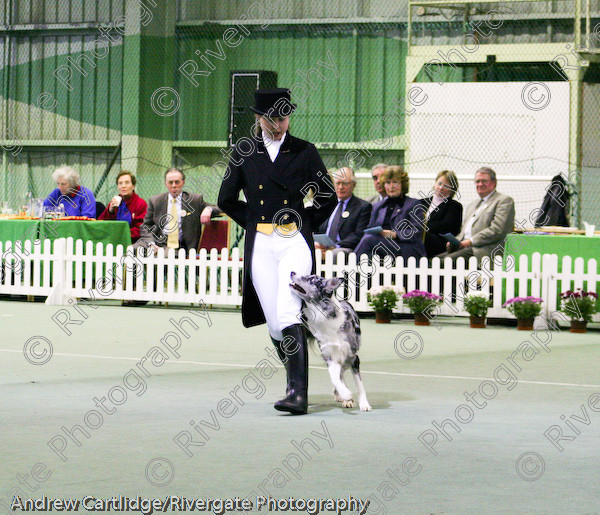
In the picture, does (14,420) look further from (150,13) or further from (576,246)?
(150,13)

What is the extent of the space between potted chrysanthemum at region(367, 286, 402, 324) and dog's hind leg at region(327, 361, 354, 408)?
5448 millimetres

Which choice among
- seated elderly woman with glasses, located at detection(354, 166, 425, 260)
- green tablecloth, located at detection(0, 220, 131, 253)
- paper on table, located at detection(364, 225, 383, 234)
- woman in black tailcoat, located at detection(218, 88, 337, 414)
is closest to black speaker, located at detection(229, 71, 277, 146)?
green tablecloth, located at detection(0, 220, 131, 253)

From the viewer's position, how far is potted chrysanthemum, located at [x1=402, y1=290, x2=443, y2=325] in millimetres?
11492

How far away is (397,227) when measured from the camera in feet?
39.9

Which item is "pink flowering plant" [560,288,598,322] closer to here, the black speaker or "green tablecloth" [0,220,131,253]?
"green tablecloth" [0,220,131,253]

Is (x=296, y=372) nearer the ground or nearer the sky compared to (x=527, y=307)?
nearer the ground

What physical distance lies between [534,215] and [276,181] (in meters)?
9.89

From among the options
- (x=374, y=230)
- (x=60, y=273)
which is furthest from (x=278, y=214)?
(x=60, y=273)

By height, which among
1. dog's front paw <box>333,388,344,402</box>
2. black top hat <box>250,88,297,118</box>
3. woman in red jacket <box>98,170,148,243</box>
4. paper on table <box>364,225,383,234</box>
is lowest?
dog's front paw <box>333,388,344,402</box>

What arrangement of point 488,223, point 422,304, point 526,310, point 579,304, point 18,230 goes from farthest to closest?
point 18,230 < point 488,223 < point 422,304 < point 526,310 < point 579,304

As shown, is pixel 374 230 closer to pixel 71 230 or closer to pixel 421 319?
pixel 421 319

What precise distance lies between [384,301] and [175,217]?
3.03m

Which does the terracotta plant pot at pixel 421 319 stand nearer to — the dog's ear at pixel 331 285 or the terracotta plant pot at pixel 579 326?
the terracotta plant pot at pixel 579 326

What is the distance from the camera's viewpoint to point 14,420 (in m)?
5.73
